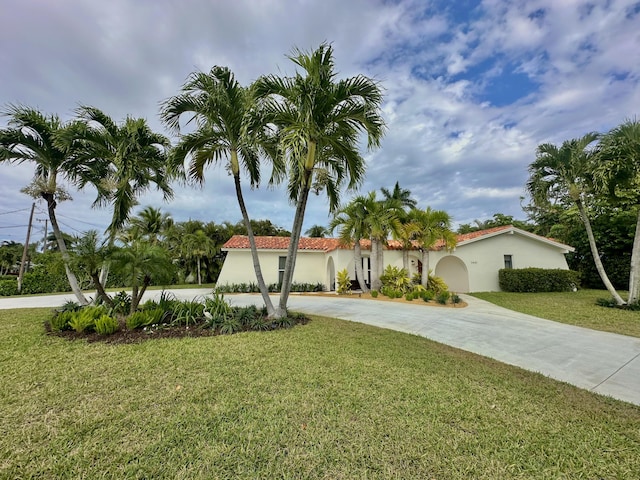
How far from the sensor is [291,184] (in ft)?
27.5

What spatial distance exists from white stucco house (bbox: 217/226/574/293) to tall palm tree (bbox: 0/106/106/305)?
10.5 m

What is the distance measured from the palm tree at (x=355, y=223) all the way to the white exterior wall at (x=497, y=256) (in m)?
6.39

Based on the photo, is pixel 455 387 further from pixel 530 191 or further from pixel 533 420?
pixel 530 191

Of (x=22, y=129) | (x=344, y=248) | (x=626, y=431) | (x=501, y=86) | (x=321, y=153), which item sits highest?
(x=501, y=86)

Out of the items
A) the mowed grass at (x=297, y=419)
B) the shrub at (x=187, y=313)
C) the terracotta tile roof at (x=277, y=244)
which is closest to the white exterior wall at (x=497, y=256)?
the terracotta tile roof at (x=277, y=244)

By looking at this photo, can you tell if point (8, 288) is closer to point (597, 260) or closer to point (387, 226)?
point (387, 226)

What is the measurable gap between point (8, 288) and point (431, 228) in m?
29.8

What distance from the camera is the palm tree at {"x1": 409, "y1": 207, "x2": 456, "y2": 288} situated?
1479cm

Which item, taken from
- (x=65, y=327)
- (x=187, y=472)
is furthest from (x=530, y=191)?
(x=65, y=327)

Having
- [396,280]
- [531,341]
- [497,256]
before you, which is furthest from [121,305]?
[497,256]

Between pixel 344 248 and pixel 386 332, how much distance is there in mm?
10603

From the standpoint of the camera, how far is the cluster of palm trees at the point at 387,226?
1493cm

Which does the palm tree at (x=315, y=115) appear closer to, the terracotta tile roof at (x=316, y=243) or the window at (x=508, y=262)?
the terracotta tile roof at (x=316, y=243)

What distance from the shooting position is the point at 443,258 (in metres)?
20.0
